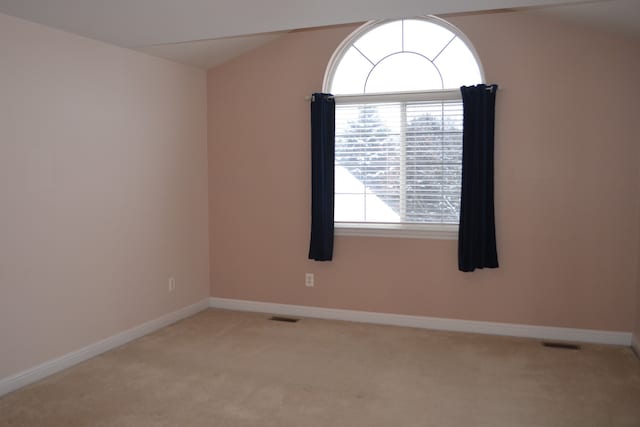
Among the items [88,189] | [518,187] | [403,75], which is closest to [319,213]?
[403,75]

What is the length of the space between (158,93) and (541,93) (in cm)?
316

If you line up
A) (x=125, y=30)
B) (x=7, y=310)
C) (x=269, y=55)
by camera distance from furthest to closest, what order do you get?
(x=269, y=55) → (x=125, y=30) → (x=7, y=310)

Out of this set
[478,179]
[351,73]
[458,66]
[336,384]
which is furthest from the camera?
[351,73]

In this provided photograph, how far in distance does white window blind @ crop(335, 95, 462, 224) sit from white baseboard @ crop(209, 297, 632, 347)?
86cm

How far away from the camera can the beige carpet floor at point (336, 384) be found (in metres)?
2.86

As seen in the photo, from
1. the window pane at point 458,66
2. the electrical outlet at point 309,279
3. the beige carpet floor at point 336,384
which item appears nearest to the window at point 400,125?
the window pane at point 458,66

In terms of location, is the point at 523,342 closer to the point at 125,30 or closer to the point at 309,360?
the point at 309,360

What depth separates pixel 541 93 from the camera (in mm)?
4074

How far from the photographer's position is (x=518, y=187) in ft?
13.7

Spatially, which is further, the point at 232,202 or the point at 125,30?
the point at 232,202

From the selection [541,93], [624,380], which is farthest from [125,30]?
[624,380]

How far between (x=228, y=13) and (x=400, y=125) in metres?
1.97

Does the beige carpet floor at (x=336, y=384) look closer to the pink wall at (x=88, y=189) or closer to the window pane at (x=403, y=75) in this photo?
the pink wall at (x=88, y=189)

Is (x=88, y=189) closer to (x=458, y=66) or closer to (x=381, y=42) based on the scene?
(x=381, y=42)
